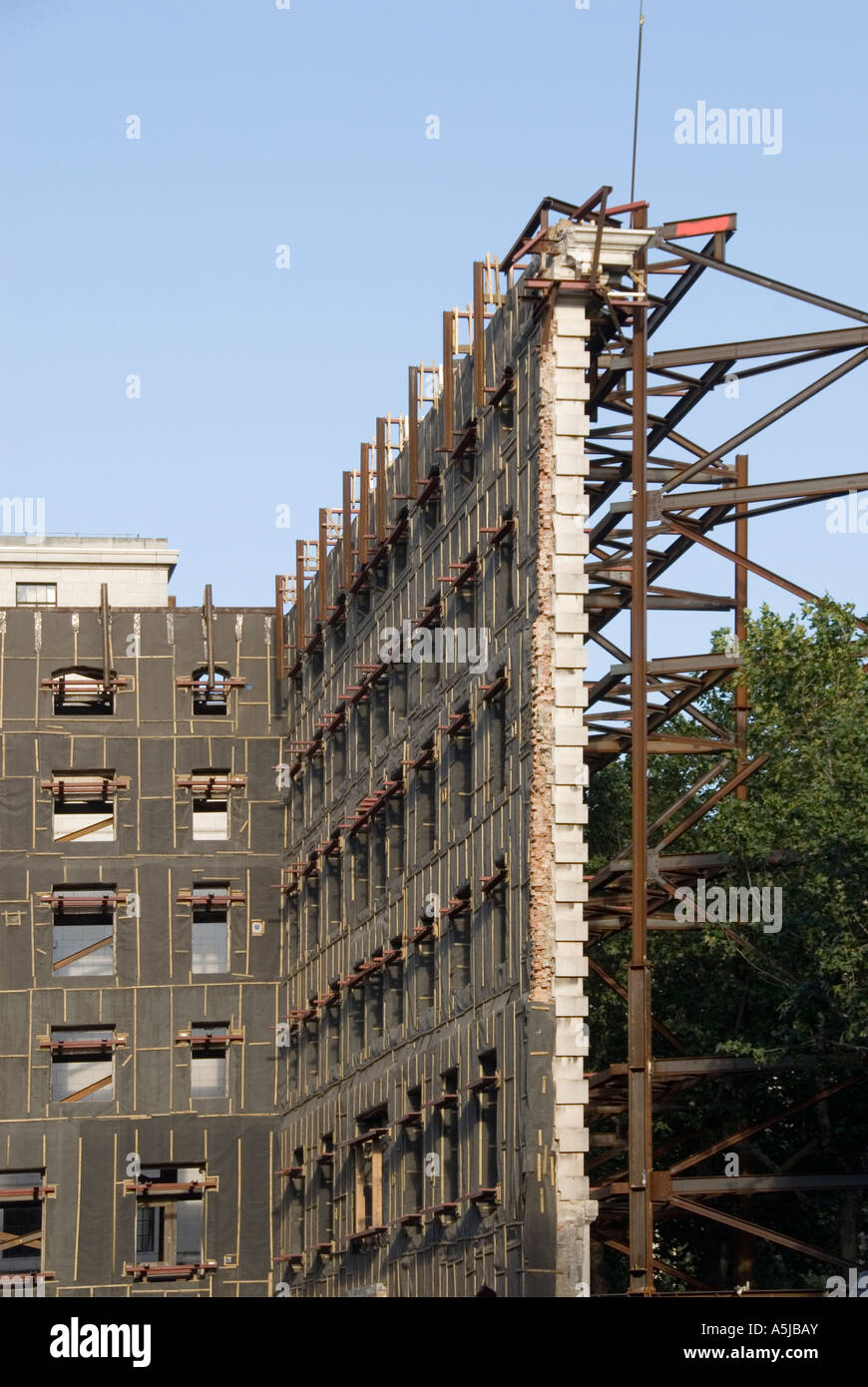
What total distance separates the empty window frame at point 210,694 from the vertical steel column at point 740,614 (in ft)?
65.9

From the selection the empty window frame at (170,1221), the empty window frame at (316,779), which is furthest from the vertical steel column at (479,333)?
the empty window frame at (170,1221)

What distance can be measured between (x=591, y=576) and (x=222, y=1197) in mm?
26572

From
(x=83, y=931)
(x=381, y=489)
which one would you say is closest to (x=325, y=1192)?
(x=83, y=931)

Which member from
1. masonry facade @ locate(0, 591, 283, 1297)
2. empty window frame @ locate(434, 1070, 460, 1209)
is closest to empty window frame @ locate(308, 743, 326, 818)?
masonry facade @ locate(0, 591, 283, 1297)

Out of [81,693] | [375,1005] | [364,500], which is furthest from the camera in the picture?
[81,693]

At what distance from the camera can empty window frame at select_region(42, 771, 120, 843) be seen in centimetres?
6406

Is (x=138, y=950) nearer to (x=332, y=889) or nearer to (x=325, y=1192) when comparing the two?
(x=332, y=889)

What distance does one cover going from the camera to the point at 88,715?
→ 65125 mm

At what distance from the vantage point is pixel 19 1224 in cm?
6284

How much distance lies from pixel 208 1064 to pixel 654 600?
977 inches

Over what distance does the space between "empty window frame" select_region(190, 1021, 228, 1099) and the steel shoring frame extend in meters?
17.9

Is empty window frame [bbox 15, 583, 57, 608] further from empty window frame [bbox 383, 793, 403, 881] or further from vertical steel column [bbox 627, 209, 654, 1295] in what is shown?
vertical steel column [bbox 627, 209, 654, 1295]

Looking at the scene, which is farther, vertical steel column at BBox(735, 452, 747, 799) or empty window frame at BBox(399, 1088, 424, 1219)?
vertical steel column at BBox(735, 452, 747, 799)
